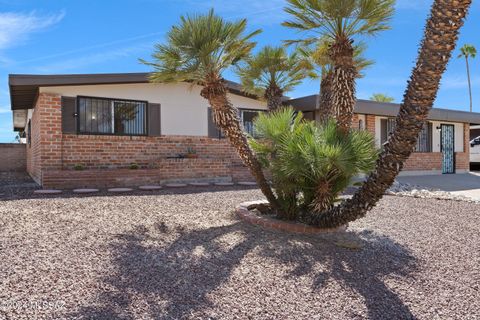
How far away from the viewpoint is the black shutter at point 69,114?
11.1 meters

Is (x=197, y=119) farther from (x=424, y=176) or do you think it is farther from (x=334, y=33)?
(x=424, y=176)

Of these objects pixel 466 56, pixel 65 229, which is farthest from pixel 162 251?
pixel 466 56

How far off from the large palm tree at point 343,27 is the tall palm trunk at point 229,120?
1.57 meters

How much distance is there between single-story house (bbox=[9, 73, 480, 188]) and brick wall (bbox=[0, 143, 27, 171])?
17.9ft

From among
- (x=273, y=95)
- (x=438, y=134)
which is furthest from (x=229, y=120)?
(x=438, y=134)

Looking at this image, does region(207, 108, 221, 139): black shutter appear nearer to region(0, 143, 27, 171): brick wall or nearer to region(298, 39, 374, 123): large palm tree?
region(298, 39, 374, 123): large palm tree

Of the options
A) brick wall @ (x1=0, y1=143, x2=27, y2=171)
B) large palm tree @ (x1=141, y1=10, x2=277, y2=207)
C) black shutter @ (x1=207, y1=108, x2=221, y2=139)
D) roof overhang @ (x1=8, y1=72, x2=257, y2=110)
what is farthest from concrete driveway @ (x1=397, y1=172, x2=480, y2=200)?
brick wall @ (x1=0, y1=143, x2=27, y2=171)

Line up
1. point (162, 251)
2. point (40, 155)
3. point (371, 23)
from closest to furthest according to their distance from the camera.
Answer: point (162, 251), point (371, 23), point (40, 155)

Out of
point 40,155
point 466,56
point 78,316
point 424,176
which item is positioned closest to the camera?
point 78,316

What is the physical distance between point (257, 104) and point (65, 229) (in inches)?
397

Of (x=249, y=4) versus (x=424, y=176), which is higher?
(x=249, y=4)

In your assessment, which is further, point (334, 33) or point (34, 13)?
point (34, 13)

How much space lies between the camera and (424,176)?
1689 centimetres

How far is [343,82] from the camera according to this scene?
20.4ft
